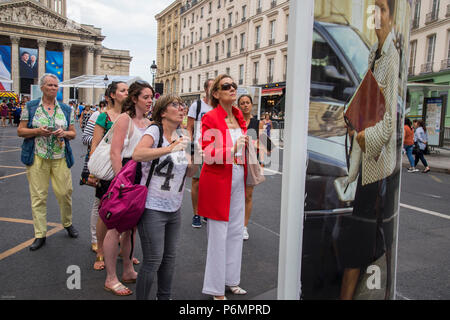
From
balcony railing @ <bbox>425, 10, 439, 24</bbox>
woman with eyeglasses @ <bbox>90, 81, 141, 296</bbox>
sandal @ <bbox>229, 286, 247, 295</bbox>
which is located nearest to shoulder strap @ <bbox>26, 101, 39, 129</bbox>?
woman with eyeglasses @ <bbox>90, 81, 141, 296</bbox>

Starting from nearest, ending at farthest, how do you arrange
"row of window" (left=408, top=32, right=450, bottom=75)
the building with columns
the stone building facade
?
the stone building facade → "row of window" (left=408, top=32, right=450, bottom=75) → the building with columns

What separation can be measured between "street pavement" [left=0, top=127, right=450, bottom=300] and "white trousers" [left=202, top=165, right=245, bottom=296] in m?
0.22

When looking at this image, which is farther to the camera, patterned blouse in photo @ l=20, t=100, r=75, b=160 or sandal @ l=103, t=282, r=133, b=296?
patterned blouse in photo @ l=20, t=100, r=75, b=160

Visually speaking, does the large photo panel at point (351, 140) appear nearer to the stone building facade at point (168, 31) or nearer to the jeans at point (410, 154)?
the stone building facade at point (168, 31)

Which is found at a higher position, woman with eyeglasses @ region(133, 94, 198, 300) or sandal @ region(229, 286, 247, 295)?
woman with eyeglasses @ region(133, 94, 198, 300)

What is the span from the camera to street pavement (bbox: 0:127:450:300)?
305 cm

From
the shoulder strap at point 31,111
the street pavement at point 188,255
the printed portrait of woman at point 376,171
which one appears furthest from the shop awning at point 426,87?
the printed portrait of woman at point 376,171

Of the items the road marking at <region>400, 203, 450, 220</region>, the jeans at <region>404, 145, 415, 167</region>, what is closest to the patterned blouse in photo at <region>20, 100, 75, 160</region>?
the road marking at <region>400, 203, 450, 220</region>

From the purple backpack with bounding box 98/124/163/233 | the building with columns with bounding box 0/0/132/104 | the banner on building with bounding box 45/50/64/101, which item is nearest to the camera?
the purple backpack with bounding box 98/124/163/233

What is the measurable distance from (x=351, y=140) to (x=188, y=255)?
273 centimetres

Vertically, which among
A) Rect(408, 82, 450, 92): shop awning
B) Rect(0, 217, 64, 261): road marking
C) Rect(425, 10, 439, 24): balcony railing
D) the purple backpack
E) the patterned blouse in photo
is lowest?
Rect(0, 217, 64, 261): road marking

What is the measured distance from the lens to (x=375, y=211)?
1738 millimetres

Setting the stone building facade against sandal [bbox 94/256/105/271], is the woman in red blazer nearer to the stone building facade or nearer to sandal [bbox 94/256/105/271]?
the stone building facade
